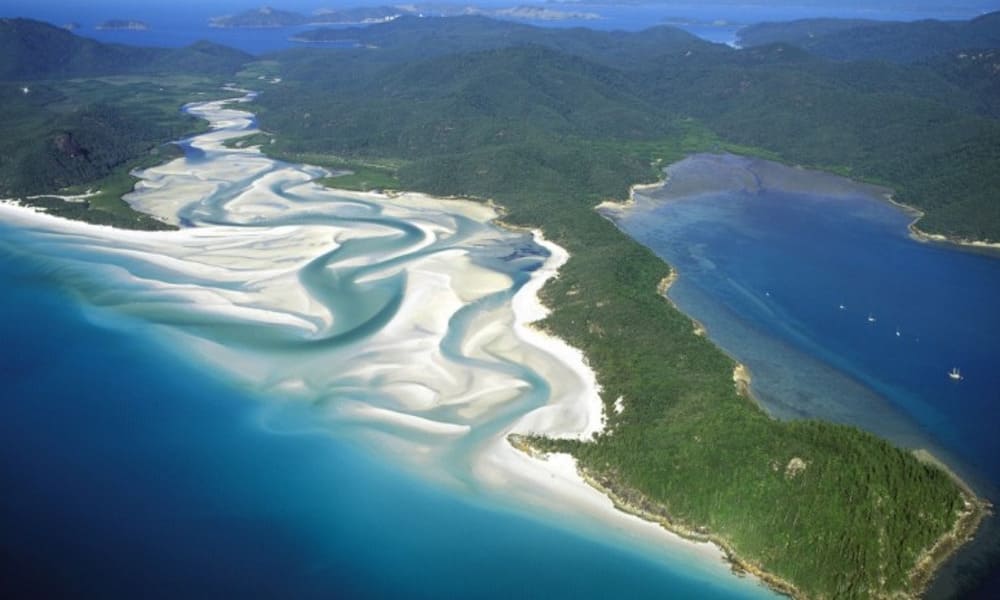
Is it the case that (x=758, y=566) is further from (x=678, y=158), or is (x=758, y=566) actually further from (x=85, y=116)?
(x=85, y=116)

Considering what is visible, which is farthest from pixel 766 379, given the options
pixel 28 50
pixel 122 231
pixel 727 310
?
pixel 28 50

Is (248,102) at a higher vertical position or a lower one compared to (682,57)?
lower

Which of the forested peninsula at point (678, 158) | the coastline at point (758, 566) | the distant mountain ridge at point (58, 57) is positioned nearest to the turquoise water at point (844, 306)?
the coastline at point (758, 566)

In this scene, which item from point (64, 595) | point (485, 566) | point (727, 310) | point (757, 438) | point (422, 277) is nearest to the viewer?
point (64, 595)

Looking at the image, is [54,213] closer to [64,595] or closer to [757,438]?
[64,595]

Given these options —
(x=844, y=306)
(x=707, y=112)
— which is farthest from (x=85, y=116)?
(x=844, y=306)

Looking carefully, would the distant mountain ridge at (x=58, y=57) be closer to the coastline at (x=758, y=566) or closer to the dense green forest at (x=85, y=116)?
the dense green forest at (x=85, y=116)

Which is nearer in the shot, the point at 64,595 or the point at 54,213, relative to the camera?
the point at 64,595

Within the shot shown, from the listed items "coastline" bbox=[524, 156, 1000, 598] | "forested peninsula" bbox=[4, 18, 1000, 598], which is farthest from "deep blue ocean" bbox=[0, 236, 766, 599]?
"forested peninsula" bbox=[4, 18, 1000, 598]
